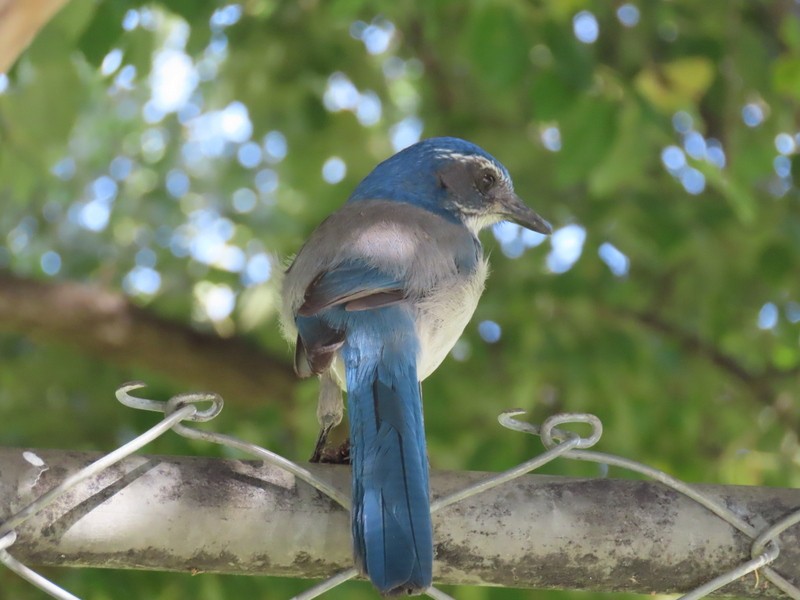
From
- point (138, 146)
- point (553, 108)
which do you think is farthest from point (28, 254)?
point (553, 108)

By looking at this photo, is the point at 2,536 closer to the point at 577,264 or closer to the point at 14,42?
the point at 14,42

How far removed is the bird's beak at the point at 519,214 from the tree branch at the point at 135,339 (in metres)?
2.22

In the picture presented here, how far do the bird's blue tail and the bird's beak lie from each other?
1.41 m

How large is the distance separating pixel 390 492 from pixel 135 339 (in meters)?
3.81

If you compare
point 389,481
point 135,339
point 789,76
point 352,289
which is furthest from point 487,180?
point 135,339

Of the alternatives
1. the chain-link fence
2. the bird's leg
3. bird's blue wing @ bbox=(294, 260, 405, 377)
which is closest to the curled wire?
the chain-link fence

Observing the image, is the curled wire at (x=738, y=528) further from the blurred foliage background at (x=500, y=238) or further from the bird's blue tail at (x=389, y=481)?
the blurred foliage background at (x=500, y=238)

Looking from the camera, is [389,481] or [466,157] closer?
[389,481]

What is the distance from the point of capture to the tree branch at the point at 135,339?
5.16 metres

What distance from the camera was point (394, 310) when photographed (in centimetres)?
252

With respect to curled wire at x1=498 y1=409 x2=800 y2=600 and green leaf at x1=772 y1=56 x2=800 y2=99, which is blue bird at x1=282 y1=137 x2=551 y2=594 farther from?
green leaf at x1=772 y1=56 x2=800 y2=99

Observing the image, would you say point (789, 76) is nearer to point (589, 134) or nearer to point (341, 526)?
point (589, 134)

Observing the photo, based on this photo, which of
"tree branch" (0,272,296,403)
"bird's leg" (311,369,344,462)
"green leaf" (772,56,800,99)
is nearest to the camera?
"bird's leg" (311,369,344,462)

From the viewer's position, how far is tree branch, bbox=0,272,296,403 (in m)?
5.16
